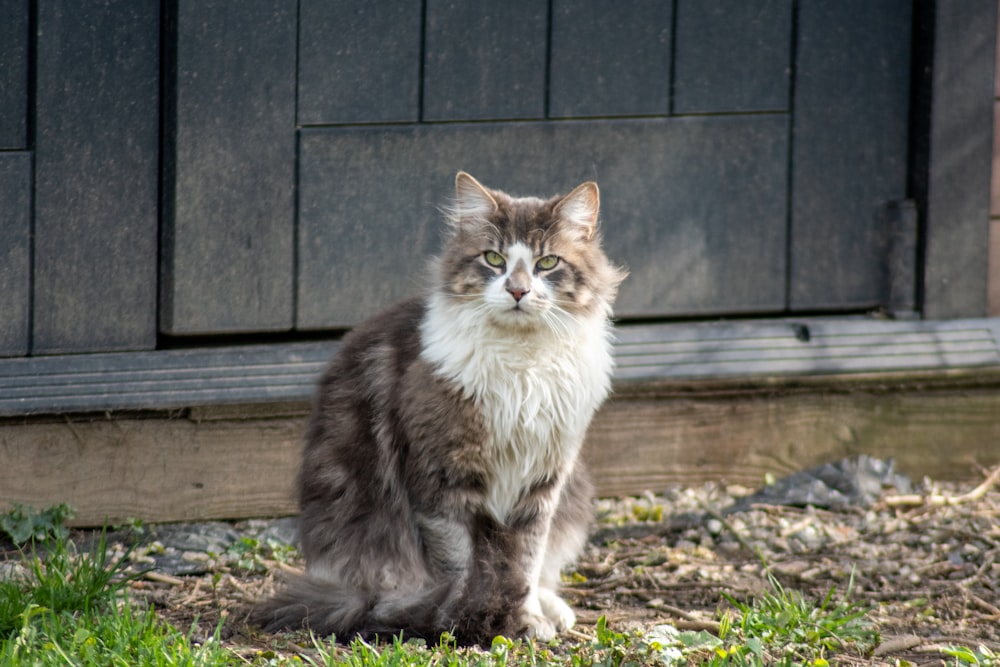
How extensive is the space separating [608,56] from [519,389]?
154 cm

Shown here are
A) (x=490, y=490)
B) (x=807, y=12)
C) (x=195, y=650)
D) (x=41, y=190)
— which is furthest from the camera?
(x=807, y=12)

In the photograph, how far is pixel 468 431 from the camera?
10.4ft

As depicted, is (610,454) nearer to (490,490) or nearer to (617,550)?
(617,550)

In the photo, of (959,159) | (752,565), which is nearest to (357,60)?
(752,565)

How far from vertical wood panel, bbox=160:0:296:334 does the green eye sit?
1073 millimetres

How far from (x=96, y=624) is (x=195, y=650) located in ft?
1.06

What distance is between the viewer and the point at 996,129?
14.8 ft

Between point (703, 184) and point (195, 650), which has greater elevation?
point (703, 184)

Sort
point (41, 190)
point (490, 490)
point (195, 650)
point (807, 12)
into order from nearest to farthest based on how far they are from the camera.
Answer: point (195, 650)
point (490, 490)
point (41, 190)
point (807, 12)

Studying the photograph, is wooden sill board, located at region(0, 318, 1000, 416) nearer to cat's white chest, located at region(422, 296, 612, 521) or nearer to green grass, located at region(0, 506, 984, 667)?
green grass, located at region(0, 506, 984, 667)

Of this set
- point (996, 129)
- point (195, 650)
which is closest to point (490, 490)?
point (195, 650)

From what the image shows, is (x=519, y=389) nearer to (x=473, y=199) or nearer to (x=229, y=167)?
(x=473, y=199)

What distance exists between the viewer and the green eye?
3.23 meters

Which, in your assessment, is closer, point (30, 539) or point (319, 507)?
point (319, 507)
